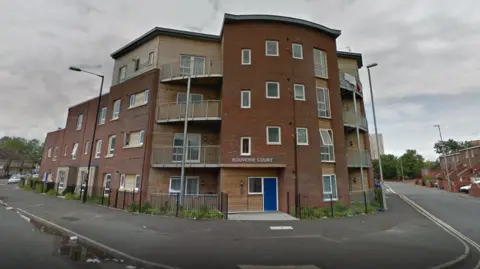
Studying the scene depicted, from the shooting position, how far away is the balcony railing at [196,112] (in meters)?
15.3

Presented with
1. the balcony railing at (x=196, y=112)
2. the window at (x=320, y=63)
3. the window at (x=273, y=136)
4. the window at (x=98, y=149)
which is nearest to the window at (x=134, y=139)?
the balcony railing at (x=196, y=112)

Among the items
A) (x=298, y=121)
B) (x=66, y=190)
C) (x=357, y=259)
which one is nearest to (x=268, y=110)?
(x=298, y=121)

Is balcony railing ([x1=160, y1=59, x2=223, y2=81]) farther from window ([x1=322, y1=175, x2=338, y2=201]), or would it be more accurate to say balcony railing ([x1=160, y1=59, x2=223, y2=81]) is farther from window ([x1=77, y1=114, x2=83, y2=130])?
window ([x1=77, y1=114, x2=83, y2=130])

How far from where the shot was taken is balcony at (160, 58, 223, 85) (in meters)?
16.1

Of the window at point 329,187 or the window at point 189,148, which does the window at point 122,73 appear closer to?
the window at point 189,148

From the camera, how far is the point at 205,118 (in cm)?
1507

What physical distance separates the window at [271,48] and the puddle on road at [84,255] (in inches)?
542

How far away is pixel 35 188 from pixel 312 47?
98.9ft

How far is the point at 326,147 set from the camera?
15828mm

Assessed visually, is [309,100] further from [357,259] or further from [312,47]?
[357,259]

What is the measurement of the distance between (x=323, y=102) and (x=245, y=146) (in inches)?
245

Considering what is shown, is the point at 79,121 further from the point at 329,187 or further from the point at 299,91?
the point at 329,187

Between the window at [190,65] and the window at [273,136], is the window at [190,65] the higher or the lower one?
the higher one

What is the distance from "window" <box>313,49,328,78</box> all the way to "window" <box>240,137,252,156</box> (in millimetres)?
6886
